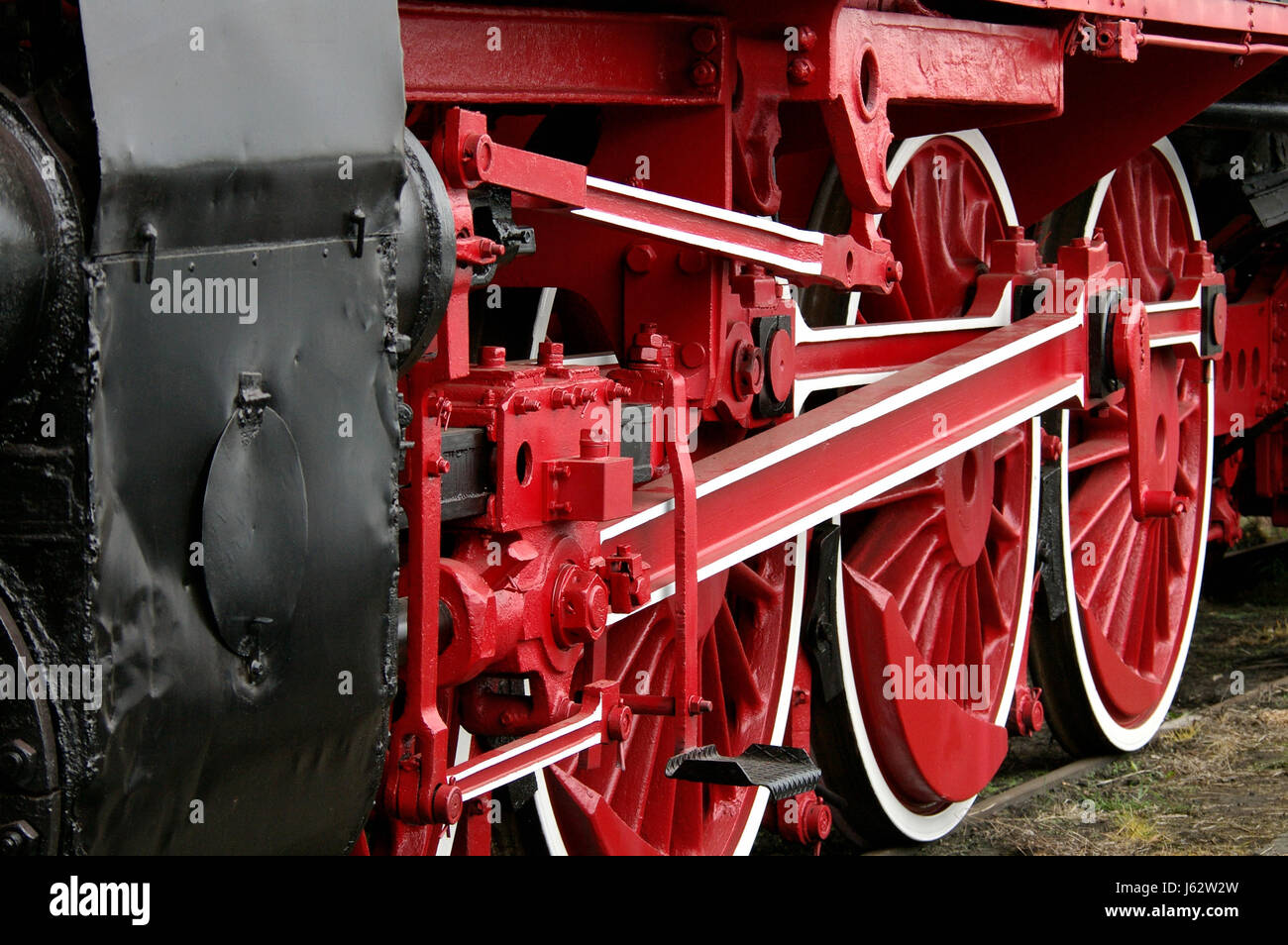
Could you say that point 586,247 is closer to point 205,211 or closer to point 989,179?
point 205,211

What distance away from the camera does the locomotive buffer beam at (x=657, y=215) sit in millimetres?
2355

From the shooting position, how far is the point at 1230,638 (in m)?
6.84

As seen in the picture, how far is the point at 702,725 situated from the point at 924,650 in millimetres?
873

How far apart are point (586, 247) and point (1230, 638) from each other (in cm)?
444

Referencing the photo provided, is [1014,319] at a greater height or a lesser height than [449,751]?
greater

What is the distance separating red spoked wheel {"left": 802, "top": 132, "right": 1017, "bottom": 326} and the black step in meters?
1.53

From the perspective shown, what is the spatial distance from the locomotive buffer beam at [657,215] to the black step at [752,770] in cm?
84

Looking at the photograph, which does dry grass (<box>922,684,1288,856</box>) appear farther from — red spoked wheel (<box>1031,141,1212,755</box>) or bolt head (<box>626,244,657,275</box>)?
bolt head (<box>626,244,657,275</box>)

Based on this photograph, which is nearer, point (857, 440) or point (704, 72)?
point (704, 72)

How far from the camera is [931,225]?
4.50 m

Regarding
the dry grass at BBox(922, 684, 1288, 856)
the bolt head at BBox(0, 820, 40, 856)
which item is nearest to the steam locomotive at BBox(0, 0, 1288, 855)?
the bolt head at BBox(0, 820, 40, 856)

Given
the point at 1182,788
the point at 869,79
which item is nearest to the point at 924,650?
the point at 1182,788

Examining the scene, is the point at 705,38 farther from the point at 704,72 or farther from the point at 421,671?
the point at 421,671
